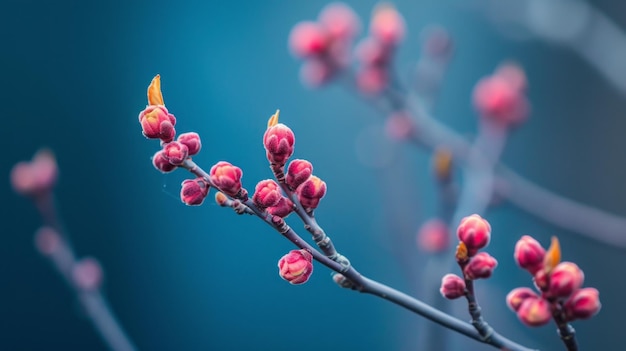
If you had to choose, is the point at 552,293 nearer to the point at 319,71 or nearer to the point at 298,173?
the point at 298,173

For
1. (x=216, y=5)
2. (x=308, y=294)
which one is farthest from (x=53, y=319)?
(x=216, y=5)

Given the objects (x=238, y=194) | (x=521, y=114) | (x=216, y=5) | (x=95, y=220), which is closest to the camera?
(x=238, y=194)

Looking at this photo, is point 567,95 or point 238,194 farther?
point 567,95

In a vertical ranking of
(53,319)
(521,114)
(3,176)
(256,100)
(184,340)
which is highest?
(256,100)

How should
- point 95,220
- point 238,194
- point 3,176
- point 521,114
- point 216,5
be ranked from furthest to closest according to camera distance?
point 216,5, point 95,220, point 3,176, point 521,114, point 238,194

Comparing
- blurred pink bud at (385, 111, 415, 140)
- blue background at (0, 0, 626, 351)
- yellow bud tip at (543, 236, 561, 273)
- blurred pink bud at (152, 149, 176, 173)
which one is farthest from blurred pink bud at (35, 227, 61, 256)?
yellow bud tip at (543, 236, 561, 273)

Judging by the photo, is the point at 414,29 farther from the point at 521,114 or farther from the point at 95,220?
the point at 95,220
